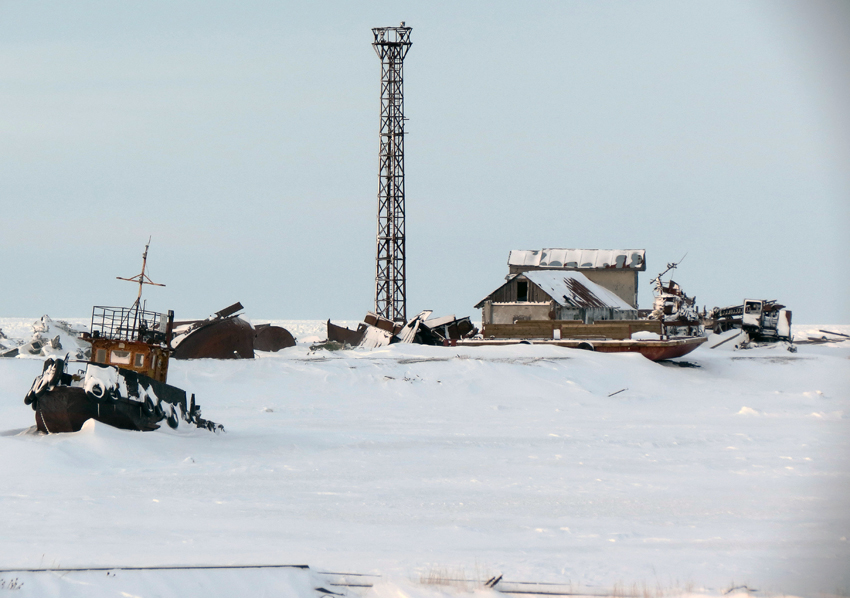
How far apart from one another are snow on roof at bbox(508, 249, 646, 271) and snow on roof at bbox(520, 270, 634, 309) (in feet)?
18.6

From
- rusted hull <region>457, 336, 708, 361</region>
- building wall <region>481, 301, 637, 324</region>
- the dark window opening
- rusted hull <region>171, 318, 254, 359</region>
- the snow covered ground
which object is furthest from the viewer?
the dark window opening

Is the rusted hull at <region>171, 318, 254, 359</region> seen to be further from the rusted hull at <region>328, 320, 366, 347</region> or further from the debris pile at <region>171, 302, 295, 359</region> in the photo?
Result: the rusted hull at <region>328, 320, 366, 347</region>

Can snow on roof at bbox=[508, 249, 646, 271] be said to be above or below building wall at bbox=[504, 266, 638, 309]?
above

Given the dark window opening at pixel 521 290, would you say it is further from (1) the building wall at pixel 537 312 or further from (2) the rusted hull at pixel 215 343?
(2) the rusted hull at pixel 215 343

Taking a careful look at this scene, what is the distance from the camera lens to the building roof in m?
42.7

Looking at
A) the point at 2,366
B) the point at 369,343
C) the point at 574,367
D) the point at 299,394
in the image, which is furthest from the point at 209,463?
the point at 369,343

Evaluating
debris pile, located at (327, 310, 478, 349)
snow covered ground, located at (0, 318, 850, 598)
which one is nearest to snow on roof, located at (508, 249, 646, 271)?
debris pile, located at (327, 310, 478, 349)

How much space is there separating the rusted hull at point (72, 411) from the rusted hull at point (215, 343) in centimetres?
1379

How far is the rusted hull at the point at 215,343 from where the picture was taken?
2800 cm

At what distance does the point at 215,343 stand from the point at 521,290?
66.3 ft

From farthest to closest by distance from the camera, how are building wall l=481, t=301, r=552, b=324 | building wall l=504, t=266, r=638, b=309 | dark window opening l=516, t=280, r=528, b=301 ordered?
building wall l=504, t=266, r=638, b=309 < dark window opening l=516, t=280, r=528, b=301 < building wall l=481, t=301, r=552, b=324

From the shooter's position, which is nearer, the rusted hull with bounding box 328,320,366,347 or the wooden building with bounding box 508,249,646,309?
the rusted hull with bounding box 328,320,366,347

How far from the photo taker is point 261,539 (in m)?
8.29

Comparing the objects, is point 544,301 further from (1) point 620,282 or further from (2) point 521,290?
(1) point 620,282
